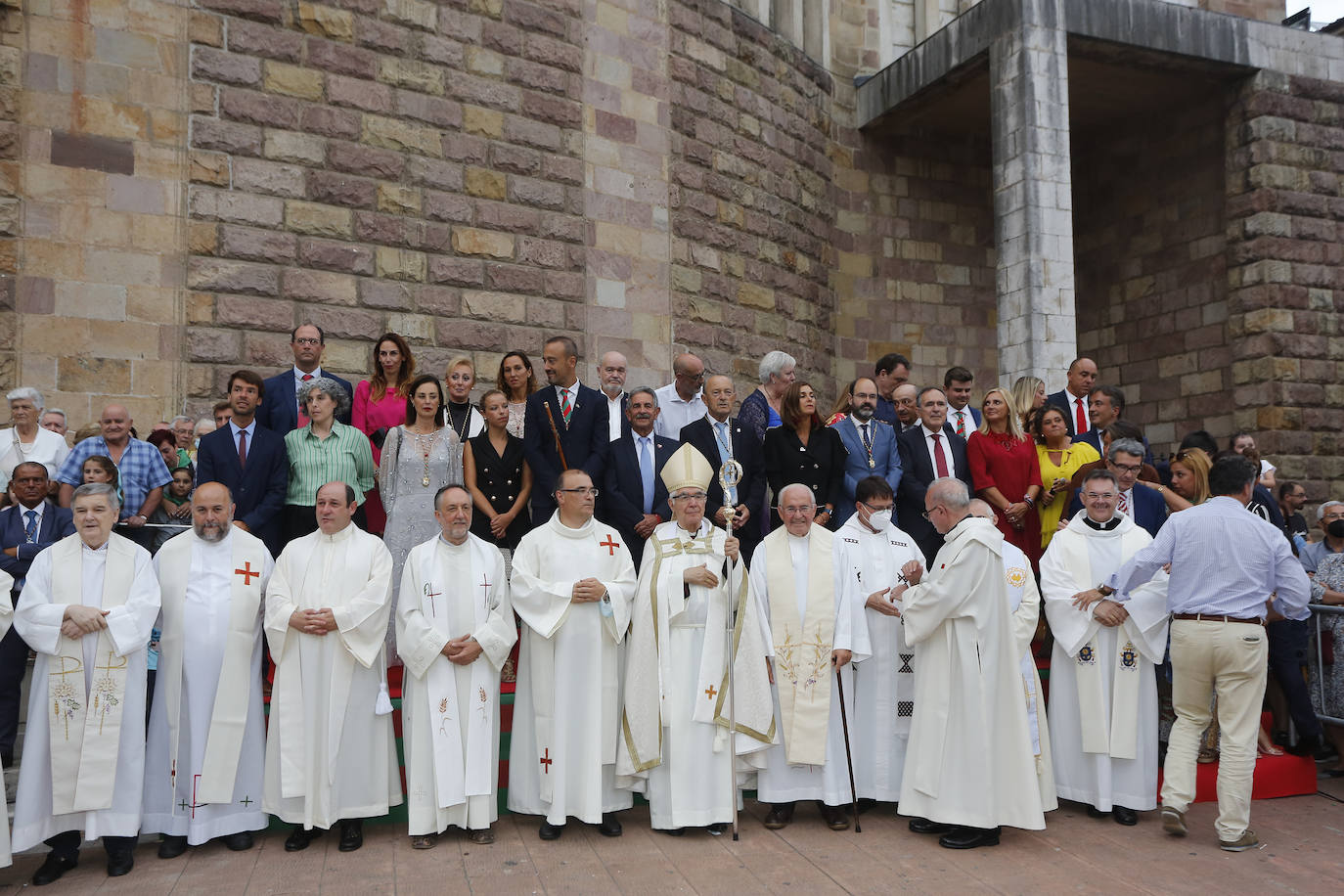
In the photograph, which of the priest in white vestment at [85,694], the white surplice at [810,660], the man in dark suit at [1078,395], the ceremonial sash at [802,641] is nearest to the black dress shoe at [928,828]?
the white surplice at [810,660]

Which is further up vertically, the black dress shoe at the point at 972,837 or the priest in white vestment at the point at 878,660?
the priest in white vestment at the point at 878,660

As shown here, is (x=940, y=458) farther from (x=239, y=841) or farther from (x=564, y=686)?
(x=239, y=841)

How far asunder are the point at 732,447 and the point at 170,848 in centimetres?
369

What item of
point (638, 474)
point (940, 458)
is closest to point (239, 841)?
point (638, 474)

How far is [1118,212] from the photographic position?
1403 centimetres

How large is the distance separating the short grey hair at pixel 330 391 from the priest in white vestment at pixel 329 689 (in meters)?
0.90

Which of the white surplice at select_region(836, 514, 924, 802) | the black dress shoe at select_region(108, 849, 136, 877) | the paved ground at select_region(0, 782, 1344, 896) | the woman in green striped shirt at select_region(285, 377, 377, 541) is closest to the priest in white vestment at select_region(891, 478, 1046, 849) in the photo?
the paved ground at select_region(0, 782, 1344, 896)

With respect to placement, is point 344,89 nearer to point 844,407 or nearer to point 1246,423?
point 844,407

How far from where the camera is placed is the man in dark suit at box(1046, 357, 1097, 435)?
8.02 meters

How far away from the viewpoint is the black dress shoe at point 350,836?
523cm

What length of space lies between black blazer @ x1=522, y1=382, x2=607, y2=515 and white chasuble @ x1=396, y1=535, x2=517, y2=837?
1.04 meters

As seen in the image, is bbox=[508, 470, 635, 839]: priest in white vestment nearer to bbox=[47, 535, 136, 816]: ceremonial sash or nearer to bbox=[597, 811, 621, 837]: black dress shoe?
bbox=[597, 811, 621, 837]: black dress shoe

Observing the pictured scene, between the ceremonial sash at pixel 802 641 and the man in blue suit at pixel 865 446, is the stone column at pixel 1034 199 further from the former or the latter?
the ceremonial sash at pixel 802 641

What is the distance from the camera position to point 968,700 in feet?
17.8
